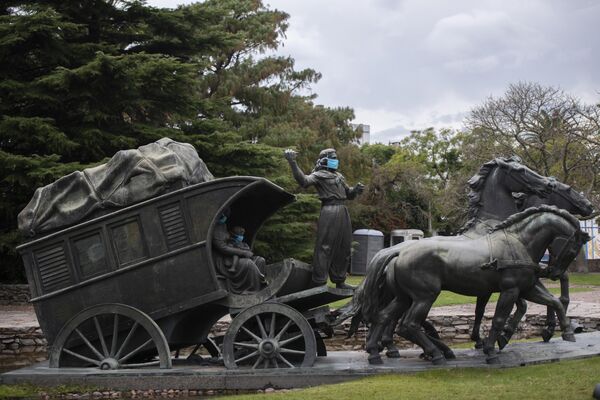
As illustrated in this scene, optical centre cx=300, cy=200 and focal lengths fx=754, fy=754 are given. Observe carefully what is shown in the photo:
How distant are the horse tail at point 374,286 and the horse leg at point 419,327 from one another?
51cm

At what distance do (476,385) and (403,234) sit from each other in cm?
3929

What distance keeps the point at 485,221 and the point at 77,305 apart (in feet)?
18.8

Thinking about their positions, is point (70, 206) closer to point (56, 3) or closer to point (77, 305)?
point (77, 305)

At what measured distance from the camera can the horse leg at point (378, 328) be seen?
10172 millimetres

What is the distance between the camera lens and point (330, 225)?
1052 centimetres

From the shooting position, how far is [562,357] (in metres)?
10.1

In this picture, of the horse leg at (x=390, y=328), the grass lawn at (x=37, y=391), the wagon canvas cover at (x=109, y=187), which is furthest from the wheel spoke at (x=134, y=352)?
the horse leg at (x=390, y=328)

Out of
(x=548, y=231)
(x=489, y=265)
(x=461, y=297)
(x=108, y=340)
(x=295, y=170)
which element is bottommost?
(x=461, y=297)

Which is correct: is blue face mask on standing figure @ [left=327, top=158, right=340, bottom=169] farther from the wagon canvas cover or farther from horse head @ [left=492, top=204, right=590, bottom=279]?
horse head @ [left=492, top=204, right=590, bottom=279]

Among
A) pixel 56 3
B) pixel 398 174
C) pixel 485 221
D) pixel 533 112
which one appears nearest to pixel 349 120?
pixel 398 174

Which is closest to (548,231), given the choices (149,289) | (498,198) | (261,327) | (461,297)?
(498,198)

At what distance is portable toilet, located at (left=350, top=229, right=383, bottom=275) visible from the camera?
41.4m

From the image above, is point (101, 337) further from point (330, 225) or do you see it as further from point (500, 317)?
point (500, 317)

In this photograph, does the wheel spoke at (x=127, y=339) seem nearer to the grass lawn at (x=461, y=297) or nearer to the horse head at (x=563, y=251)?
the horse head at (x=563, y=251)
